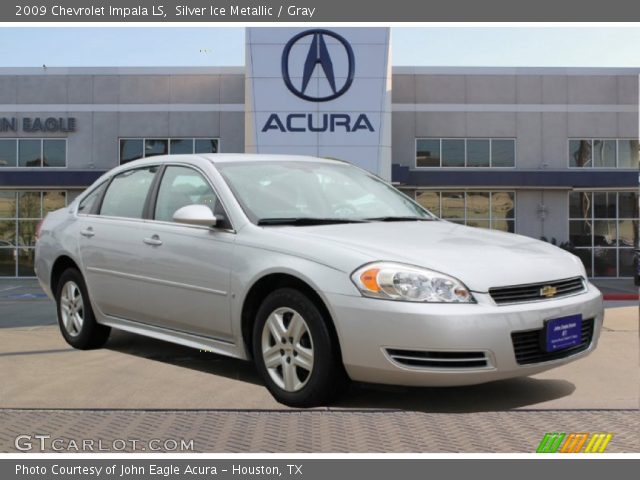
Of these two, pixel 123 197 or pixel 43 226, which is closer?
pixel 123 197

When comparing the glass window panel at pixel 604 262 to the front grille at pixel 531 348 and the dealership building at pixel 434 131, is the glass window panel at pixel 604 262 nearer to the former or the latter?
the dealership building at pixel 434 131

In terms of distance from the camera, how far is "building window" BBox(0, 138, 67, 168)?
2845cm

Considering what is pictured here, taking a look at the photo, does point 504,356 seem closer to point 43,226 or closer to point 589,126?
point 43,226

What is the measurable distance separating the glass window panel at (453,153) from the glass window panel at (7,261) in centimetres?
1571

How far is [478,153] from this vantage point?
28438mm

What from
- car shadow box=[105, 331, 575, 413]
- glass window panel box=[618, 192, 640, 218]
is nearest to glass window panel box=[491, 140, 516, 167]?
glass window panel box=[618, 192, 640, 218]

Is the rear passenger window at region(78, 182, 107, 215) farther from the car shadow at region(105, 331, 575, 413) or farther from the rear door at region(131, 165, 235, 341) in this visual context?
the car shadow at region(105, 331, 575, 413)

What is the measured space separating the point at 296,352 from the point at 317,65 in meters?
21.8

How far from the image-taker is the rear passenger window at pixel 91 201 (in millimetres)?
7359

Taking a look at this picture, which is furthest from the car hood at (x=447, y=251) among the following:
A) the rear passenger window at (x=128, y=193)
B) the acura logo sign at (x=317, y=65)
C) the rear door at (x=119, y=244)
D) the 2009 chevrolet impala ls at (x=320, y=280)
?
the acura logo sign at (x=317, y=65)

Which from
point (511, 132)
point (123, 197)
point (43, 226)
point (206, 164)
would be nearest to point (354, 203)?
point (206, 164)

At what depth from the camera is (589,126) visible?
2859cm

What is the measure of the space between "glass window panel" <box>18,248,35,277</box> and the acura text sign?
9193mm

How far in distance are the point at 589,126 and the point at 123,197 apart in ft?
81.0
